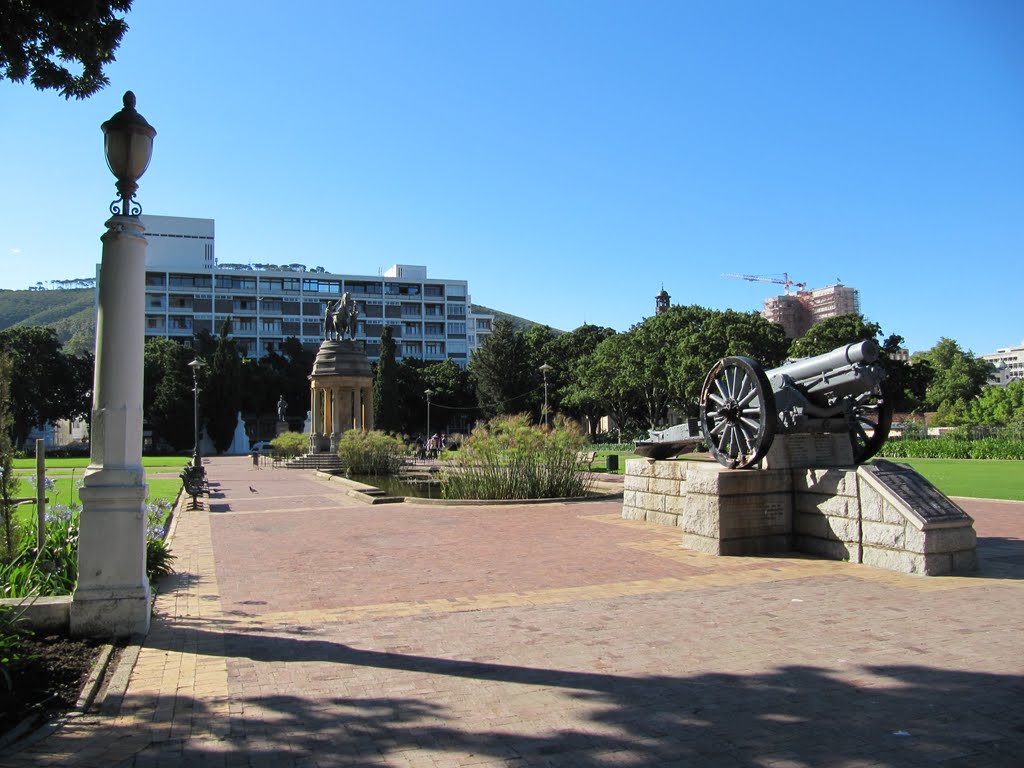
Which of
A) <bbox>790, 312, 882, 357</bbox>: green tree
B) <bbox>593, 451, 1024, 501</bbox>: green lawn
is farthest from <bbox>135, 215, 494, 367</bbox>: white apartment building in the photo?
<bbox>593, 451, 1024, 501</bbox>: green lawn

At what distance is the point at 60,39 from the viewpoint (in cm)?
667

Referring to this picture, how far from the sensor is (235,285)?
89.0 metres

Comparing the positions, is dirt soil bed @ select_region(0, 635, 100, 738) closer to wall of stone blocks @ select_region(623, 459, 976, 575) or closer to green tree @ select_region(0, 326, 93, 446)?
wall of stone blocks @ select_region(623, 459, 976, 575)

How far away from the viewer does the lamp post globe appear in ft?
19.9

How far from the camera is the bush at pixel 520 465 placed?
17.0 meters

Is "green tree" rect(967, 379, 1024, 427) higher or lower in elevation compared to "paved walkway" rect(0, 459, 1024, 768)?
higher

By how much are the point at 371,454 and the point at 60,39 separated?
2404cm

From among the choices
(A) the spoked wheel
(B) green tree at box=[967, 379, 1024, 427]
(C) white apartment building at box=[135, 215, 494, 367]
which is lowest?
(A) the spoked wheel

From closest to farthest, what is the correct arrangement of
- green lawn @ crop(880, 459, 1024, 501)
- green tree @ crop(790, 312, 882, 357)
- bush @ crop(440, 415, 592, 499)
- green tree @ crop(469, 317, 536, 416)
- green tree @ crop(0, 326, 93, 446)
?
bush @ crop(440, 415, 592, 499) → green lawn @ crop(880, 459, 1024, 501) → green tree @ crop(790, 312, 882, 357) → green tree @ crop(0, 326, 93, 446) → green tree @ crop(469, 317, 536, 416)

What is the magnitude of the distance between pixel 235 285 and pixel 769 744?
92700mm

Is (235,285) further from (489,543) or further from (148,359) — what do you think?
(489,543)

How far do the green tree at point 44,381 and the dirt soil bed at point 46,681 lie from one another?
59156 millimetres

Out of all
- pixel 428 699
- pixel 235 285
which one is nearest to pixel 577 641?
pixel 428 699

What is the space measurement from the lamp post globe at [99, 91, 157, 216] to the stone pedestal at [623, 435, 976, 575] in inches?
279
